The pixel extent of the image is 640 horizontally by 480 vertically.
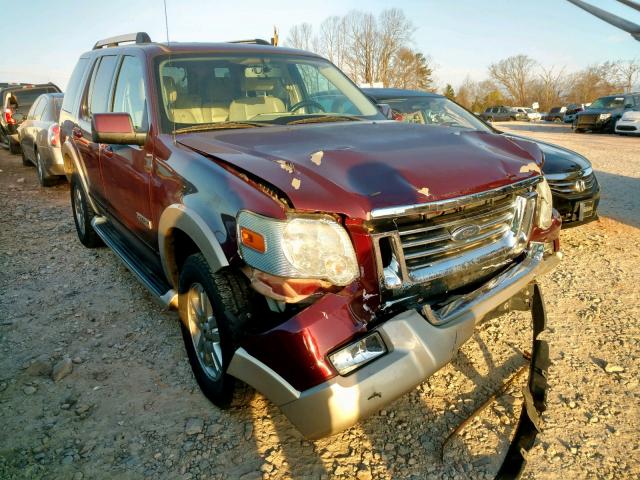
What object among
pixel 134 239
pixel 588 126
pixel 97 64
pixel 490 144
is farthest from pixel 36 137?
pixel 588 126

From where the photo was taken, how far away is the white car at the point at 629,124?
18.6 metres

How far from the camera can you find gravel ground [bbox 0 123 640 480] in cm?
226

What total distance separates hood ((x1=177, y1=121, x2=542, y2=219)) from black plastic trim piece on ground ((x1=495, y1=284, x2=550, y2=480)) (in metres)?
0.80

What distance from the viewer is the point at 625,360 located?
3006 millimetres

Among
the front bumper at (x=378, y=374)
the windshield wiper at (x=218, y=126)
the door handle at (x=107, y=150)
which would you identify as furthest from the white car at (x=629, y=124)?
the front bumper at (x=378, y=374)

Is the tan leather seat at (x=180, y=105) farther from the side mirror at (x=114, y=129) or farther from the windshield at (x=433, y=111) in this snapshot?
the windshield at (x=433, y=111)

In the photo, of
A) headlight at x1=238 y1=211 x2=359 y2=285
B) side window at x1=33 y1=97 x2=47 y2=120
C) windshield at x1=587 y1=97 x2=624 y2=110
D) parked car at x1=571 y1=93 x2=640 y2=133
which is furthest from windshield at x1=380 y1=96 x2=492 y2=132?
windshield at x1=587 y1=97 x2=624 y2=110

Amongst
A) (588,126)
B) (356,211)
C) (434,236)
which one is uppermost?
(356,211)

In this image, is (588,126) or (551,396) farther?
(588,126)

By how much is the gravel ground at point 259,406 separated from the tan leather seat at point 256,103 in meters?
1.61

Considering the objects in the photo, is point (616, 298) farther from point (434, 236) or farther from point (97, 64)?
point (97, 64)

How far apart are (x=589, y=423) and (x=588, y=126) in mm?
22701

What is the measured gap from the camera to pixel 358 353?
74.6 inches

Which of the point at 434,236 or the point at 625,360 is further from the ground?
the point at 434,236
